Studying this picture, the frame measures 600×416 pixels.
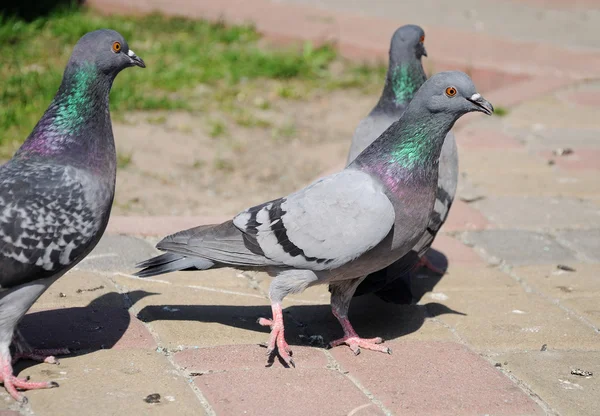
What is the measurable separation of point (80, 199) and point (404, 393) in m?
1.38

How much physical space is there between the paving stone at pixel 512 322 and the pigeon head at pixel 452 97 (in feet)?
3.31

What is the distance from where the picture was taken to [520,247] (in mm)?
4848

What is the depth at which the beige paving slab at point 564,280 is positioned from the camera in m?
4.29

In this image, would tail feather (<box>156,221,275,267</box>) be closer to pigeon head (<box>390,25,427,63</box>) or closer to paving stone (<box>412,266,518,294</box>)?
paving stone (<box>412,266,518,294</box>)

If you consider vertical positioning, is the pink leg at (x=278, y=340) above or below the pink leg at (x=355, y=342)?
above

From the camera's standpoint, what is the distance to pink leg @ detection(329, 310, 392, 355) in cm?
364

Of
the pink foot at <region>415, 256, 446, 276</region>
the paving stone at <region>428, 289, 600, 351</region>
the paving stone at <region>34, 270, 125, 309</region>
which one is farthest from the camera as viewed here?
the pink foot at <region>415, 256, 446, 276</region>

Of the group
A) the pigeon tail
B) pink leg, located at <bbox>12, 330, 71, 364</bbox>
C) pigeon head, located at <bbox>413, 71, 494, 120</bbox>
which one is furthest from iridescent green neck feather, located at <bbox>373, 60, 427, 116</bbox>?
pink leg, located at <bbox>12, 330, 71, 364</bbox>

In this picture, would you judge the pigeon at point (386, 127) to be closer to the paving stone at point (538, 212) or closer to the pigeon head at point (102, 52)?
the paving stone at point (538, 212)

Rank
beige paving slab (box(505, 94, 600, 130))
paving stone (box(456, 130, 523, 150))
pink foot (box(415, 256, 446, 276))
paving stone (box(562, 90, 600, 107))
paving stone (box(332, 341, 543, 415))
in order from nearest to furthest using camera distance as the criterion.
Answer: paving stone (box(332, 341, 543, 415)) → pink foot (box(415, 256, 446, 276)) → paving stone (box(456, 130, 523, 150)) → beige paving slab (box(505, 94, 600, 130)) → paving stone (box(562, 90, 600, 107))

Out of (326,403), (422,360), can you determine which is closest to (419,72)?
(422,360)

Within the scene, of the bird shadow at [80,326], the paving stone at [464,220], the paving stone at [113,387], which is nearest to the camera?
the paving stone at [113,387]

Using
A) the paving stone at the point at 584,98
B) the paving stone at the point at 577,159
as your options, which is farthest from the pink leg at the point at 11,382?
the paving stone at the point at 584,98

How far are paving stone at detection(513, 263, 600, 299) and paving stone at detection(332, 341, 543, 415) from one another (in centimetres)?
87
